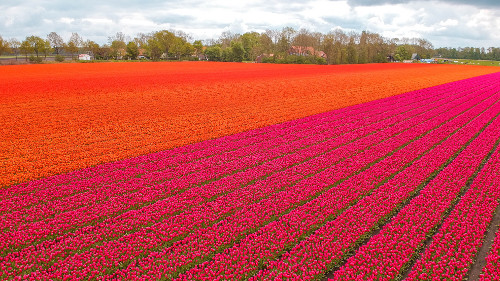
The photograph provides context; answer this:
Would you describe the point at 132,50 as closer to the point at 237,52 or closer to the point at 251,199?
the point at 237,52

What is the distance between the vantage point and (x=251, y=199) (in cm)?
1112

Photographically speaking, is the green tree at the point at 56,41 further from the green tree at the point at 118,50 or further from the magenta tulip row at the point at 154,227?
the magenta tulip row at the point at 154,227

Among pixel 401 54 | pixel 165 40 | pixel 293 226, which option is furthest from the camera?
pixel 401 54

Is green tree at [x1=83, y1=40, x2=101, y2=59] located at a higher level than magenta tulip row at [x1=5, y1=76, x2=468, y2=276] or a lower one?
higher

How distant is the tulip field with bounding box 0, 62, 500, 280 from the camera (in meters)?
8.02

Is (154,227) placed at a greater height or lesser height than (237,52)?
lesser

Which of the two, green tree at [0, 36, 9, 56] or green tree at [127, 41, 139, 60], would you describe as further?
green tree at [127, 41, 139, 60]

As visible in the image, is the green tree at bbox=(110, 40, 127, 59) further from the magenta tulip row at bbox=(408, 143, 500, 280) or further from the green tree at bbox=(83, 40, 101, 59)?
the magenta tulip row at bbox=(408, 143, 500, 280)

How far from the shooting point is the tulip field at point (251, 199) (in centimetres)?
802

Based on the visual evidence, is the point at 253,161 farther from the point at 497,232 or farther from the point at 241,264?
the point at 497,232

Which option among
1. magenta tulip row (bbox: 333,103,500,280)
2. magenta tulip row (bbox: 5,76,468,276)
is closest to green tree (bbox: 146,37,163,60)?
magenta tulip row (bbox: 5,76,468,276)

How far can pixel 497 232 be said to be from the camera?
29.9ft

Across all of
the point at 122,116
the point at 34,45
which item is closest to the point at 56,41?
the point at 34,45

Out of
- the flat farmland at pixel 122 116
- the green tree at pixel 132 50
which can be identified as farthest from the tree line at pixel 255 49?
the flat farmland at pixel 122 116
